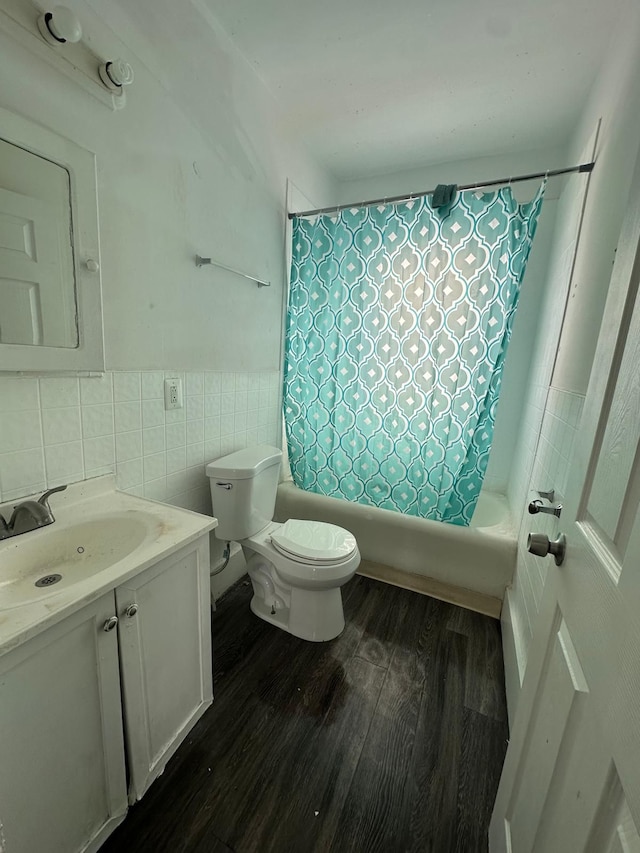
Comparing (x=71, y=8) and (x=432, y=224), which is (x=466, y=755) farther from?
(x=71, y=8)

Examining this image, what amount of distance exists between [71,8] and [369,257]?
1312 millimetres

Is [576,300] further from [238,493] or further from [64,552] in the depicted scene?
[64,552]

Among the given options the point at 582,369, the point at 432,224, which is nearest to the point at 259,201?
the point at 432,224

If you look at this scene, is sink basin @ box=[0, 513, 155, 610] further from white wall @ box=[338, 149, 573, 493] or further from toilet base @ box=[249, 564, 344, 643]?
white wall @ box=[338, 149, 573, 493]

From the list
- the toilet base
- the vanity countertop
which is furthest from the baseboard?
the vanity countertop

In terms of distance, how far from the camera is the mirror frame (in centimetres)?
88

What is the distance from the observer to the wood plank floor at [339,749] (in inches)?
36.0

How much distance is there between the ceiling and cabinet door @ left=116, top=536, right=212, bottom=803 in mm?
1910

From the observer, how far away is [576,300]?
53.4 inches

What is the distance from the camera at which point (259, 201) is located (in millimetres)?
1709

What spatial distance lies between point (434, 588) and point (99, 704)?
1.60 metres

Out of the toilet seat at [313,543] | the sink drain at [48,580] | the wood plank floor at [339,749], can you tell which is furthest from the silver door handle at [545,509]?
the sink drain at [48,580]

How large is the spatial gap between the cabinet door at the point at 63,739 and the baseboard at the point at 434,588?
1412mm

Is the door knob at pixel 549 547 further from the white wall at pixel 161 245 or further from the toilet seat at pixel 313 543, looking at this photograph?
the white wall at pixel 161 245
